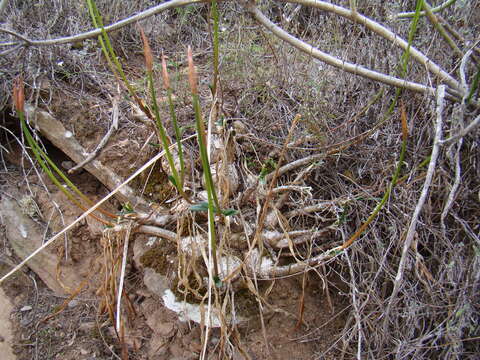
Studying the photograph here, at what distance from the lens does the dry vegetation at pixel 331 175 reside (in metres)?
1.42

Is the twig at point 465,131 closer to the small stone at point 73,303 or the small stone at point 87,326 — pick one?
the small stone at point 87,326

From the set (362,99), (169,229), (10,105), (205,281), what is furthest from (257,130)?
(10,105)

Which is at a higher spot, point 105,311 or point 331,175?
point 331,175

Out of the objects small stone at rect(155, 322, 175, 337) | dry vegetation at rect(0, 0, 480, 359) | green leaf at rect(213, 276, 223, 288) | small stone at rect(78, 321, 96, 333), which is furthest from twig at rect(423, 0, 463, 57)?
small stone at rect(78, 321, 96, 333)

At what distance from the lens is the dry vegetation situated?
1423 millimetres

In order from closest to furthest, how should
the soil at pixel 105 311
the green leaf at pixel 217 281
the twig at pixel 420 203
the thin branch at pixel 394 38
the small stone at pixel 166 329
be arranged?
the twig at pixel 420 203 < the green leaf at pixel 217 281 < the thin branch at pixel 394 38 < the soil at pixel 105 311 < the small stone at pixel 166 329

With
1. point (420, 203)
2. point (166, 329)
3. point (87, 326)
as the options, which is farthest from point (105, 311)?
point (420, 203)

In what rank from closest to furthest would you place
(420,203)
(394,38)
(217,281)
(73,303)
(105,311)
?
(420,203), (217,281), (394,38), (105,311), (73,303)

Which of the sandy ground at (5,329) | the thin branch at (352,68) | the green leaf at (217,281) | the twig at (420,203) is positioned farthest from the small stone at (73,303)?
the thin branch at (352,68)

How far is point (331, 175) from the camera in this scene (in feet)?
5.79

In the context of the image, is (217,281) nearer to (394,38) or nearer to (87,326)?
(87,326)

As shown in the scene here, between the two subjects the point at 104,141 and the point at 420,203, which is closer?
the point at 420,203

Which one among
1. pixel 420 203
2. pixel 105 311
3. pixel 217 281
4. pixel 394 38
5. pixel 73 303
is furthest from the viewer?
pixel 73 303

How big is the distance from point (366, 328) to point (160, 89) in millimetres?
1649
